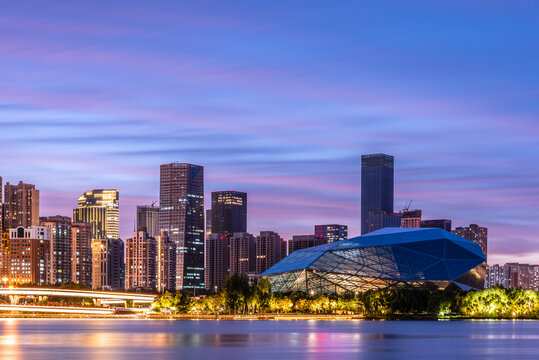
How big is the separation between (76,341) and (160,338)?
12443 millimetres

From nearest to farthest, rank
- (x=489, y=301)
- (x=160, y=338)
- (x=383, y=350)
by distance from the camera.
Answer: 1. (x=383, y=350)
2. (x=160, y=338)
3. (x=489, y=301)

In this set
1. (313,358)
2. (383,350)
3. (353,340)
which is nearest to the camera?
(313,358)

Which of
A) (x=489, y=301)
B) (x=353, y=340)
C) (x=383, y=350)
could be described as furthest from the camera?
(x=489, y=301)

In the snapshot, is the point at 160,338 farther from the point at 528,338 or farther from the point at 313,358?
the point at 528,338

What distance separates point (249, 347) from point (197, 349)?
22.7 feet

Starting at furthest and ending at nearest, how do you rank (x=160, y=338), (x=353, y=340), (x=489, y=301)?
(x=489, y=301) → (x=160, y=338) → (x=353, y=340)

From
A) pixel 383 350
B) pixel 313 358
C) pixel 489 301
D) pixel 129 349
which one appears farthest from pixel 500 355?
pixel 489 301

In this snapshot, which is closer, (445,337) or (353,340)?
(353,340)

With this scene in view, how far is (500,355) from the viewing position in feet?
307

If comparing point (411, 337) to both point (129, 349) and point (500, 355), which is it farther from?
point (129, 349)

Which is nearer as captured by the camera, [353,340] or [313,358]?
[313,358]

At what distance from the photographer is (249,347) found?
105 m

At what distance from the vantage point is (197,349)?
101 metres

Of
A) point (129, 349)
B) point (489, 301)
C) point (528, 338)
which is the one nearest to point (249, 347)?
point (129, 349)
